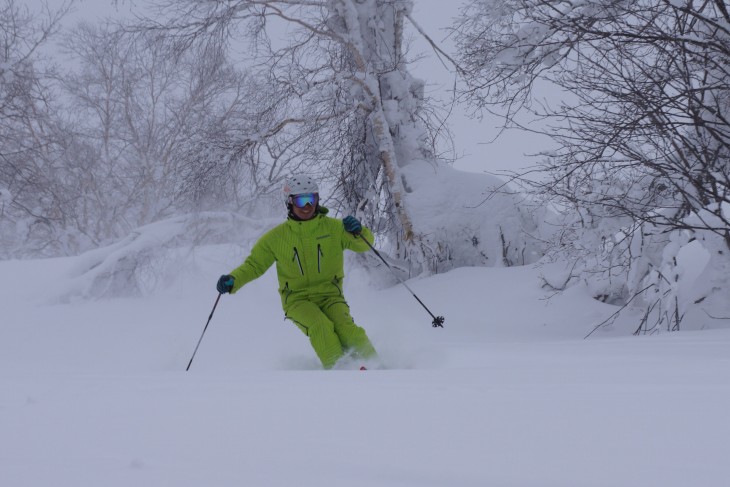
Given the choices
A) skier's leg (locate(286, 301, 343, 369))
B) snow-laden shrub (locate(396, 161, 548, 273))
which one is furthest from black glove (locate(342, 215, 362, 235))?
snow-laden shrub (locate(396, 161, 548, 273))

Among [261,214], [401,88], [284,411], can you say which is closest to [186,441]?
[284,411]

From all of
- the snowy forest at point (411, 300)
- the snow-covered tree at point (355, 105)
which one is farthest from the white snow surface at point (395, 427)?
the snow-covered tree at point (355, 105)

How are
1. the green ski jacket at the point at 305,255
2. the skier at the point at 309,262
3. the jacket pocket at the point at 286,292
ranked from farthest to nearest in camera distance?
the jacket pocket at the point at 286,292
the green ski jacket at the point at 305,255
the skier at the point at 309,262

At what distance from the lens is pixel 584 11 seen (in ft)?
24.0

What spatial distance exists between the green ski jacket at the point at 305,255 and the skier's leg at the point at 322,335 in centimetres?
28

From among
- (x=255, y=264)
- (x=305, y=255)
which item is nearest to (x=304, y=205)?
(x=305, y=255)

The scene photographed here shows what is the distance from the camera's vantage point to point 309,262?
6074 millimetres

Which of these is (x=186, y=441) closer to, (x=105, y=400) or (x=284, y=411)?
(x=284, y=411)

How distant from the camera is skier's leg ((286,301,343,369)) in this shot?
5770 mm

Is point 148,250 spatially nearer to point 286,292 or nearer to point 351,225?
point 286,292

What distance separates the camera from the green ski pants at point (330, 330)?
228 inches

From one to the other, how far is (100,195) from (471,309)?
18468 millimetres

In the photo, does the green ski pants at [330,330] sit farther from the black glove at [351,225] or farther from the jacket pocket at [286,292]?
the black glove at [351,225]

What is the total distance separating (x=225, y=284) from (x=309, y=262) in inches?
27.2
